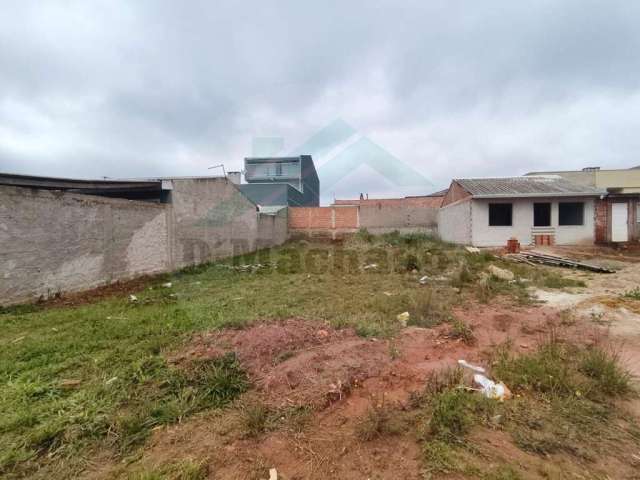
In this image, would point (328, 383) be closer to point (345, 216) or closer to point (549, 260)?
point (549, 260)

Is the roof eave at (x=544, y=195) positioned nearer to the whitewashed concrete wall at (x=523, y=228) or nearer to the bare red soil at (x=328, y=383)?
the whitewashed concrete wall at (x=523, y=228)

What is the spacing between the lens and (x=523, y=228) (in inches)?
466

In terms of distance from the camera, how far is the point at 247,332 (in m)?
3.33

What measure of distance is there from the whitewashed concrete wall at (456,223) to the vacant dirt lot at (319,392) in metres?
8.04

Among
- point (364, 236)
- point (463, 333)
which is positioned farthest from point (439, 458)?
point (364, 236)

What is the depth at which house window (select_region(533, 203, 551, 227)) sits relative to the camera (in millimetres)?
12156

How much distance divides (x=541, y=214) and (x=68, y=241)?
1628cm

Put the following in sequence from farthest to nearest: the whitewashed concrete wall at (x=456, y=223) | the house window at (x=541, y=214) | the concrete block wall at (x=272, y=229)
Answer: the concrete block wall at (x=272, y=229) → the whitewashed concrete wall at (x=456, y=223) → the house window at (x=541, y=214)

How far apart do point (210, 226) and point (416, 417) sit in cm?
911

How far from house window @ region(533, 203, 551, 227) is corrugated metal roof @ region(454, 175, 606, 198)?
652 mm

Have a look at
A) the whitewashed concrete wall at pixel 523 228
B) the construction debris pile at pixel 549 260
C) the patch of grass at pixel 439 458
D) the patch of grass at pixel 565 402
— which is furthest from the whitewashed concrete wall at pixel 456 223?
the patch of grass at pixel 439 458

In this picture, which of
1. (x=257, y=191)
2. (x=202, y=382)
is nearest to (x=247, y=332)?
(x=202, y=382)

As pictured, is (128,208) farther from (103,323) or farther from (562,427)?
(562,427)

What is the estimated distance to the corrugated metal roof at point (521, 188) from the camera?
37.3 feet
